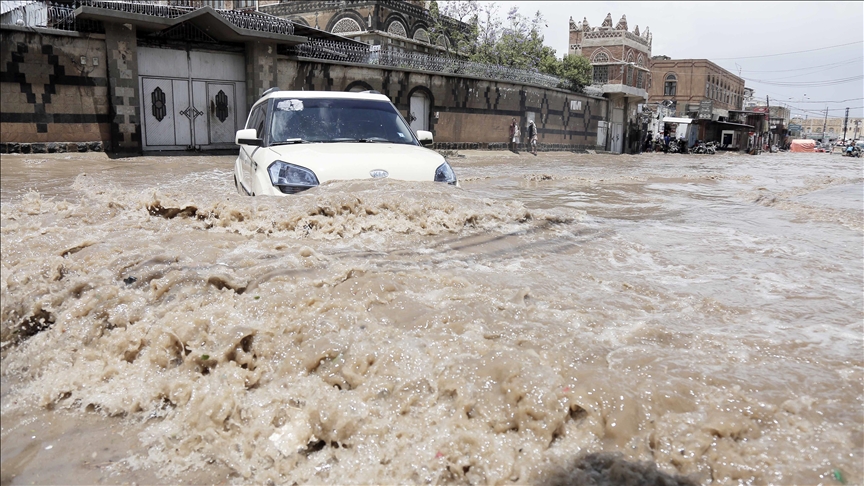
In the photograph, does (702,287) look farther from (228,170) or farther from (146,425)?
(228,170)

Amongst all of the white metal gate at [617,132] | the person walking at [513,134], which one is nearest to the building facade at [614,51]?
the white metal gate at [617,132]

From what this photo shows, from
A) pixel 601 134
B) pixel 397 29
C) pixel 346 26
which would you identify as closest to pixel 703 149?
pixel 601 134

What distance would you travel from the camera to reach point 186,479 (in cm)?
216

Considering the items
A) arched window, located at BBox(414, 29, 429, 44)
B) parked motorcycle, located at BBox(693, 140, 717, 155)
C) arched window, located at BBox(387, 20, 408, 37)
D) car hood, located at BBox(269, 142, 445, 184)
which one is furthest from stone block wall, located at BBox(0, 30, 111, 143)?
parked motorcycle, located at BBox(693, 140, 717, 155)

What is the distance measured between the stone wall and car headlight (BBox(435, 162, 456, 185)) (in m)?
14.0

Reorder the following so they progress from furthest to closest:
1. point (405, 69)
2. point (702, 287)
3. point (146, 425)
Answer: point (405, 69) < point (702, 287) < point (146, 425)


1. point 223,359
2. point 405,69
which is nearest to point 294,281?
point 223,359

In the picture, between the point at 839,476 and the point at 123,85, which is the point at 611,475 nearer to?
the point at 839,476

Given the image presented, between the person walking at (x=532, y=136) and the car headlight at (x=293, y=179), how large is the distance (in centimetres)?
2331

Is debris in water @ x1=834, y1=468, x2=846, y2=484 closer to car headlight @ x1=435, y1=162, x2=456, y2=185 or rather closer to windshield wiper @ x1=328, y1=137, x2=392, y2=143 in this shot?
car headlight @ x1=435, y1=162, x2=456, y2=185

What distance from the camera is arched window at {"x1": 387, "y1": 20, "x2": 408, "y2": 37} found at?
3072 cm

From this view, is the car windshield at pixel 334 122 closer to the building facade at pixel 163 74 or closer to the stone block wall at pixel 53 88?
the building facade at pixel 163 74

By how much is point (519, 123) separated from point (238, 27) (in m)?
15.2

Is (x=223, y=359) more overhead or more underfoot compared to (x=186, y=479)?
more overhead
